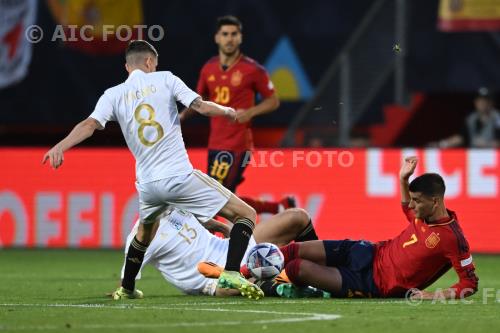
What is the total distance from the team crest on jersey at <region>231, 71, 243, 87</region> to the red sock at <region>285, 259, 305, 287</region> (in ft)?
11.5

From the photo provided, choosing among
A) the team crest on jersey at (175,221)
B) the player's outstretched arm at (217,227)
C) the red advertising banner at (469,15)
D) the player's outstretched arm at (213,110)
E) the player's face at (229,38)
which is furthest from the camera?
the red advertising banner at (469,15)

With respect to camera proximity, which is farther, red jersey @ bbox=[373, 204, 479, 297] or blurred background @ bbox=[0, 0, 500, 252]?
blurred background @ bbox=[0, 0, 500, 252]

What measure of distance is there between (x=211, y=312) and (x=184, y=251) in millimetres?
1430

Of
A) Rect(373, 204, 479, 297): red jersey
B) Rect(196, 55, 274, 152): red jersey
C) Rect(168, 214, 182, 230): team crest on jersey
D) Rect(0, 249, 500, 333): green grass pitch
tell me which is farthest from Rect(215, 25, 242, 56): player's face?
Rect(373, 204, 479, 297): red jersey

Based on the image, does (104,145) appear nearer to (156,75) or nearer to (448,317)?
(156,75)

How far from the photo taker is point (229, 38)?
1269cm

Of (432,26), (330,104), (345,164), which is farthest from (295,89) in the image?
(345,164)

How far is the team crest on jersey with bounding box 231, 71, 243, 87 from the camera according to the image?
12672 mm

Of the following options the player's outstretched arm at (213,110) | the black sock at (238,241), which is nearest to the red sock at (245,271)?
the black sock at (238,241)

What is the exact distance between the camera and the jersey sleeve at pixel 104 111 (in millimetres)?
9234

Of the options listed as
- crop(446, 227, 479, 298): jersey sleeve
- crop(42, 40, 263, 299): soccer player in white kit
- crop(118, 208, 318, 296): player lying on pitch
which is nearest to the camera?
crop(446, 227, 479, 298): jersey sleeve

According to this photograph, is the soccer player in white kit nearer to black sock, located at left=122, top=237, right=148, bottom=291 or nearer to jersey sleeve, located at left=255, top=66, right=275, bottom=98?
black sock, located at left=122, top=237, right=148, bottom=291

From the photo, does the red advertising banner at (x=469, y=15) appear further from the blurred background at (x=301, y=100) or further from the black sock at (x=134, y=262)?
the black sock at (x=134, y=262)

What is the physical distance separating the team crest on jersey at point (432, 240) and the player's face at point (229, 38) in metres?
4.28
